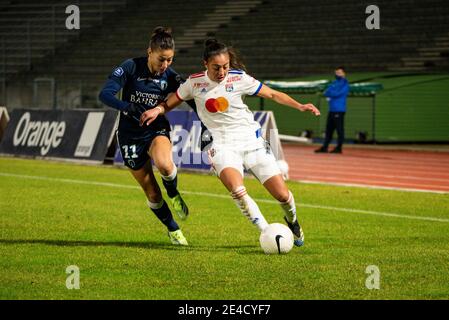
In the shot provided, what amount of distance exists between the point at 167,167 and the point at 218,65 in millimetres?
1334

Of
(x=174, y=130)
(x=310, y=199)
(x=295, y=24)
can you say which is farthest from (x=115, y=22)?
(x=310, y=199)

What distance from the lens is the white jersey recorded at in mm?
9812

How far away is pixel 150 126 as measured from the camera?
1048 cm

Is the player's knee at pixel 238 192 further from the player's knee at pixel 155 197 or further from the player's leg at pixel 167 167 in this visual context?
the player's knee at pixel 155 197

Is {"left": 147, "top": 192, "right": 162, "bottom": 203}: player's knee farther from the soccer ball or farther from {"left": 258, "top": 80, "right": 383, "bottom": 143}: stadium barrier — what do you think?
{"left": 258, "top": 80, "right": 383, "bottom": 143}: stadium barrier

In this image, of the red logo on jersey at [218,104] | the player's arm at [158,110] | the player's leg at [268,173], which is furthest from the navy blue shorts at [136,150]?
the player's leg at [268,173]

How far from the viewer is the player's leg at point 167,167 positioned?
10.2m

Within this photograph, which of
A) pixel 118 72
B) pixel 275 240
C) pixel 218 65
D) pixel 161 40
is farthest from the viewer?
pixel 118 72

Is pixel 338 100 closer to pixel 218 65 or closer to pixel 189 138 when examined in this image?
pixel 189 138

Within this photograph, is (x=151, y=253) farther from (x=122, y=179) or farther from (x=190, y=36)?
(x=190, y=36)

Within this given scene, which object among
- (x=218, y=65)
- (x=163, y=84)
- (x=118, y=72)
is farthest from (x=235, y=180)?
(x=118, y=72)

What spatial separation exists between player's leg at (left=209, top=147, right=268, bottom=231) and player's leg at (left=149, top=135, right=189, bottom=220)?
0.66 metres

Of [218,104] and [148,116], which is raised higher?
[218,104]

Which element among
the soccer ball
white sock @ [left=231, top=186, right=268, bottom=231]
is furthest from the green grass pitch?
white sock @ [left=231, top=186, right=268, bottom=231]
